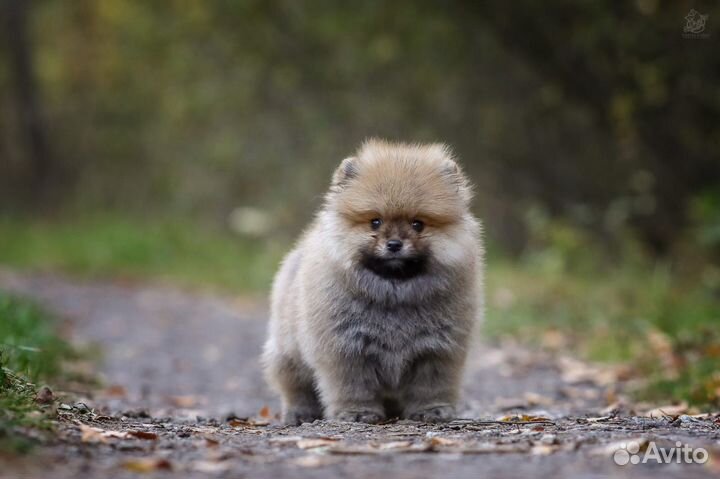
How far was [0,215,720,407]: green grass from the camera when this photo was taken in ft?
27.0

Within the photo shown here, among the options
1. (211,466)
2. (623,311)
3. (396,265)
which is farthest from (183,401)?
(623,311)

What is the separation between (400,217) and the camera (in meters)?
5.31

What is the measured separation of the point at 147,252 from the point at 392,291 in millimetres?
14290

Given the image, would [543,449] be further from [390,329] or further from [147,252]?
[147,252]

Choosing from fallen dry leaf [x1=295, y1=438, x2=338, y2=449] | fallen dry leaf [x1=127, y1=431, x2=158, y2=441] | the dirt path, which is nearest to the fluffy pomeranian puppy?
the dirt path

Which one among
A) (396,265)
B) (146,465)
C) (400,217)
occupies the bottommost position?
(146,465)

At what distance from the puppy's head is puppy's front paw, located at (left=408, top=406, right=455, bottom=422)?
822 millimetres

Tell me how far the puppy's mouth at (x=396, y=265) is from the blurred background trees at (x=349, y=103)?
24.5 feet

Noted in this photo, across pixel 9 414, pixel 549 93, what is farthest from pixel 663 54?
pixel 9 414

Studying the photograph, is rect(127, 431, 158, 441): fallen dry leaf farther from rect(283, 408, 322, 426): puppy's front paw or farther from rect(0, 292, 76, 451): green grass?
rect(283, 408, 322, 426): puppy's front paw

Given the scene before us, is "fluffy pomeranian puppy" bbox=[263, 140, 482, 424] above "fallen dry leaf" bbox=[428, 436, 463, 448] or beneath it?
above

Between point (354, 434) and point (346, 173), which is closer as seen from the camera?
point (354, 434)

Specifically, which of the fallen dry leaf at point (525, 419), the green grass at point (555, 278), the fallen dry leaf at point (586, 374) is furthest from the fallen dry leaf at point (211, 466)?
the fallen dry leaf at point (586, 374)

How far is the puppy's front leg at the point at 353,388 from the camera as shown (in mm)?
5445
